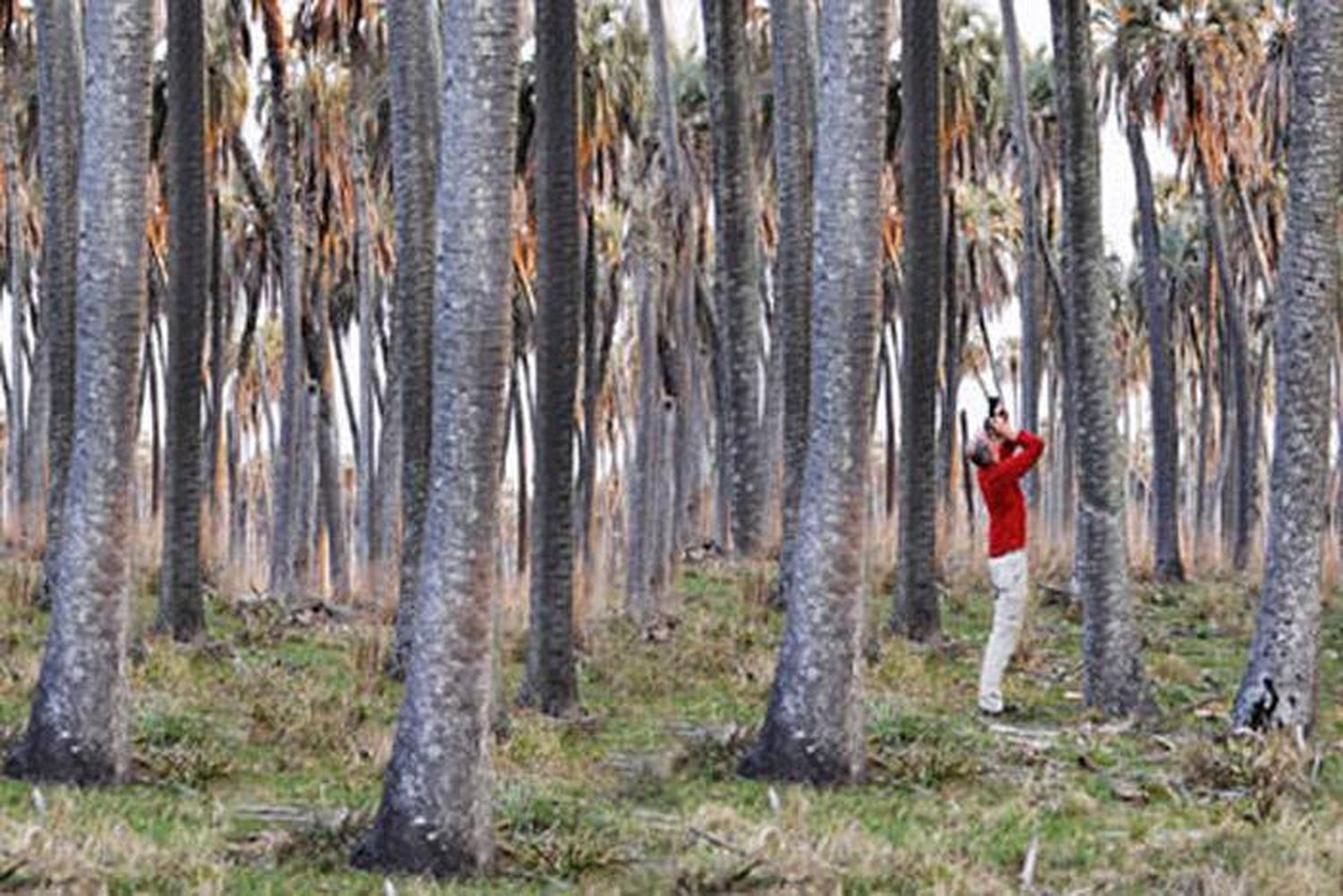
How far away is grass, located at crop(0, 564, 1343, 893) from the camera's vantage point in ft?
30.1

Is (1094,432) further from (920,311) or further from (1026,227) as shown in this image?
(1026,227)

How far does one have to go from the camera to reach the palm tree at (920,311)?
56.3 feet

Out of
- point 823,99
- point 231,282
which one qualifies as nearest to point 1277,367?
point 823,99

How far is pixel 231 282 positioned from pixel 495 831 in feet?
102

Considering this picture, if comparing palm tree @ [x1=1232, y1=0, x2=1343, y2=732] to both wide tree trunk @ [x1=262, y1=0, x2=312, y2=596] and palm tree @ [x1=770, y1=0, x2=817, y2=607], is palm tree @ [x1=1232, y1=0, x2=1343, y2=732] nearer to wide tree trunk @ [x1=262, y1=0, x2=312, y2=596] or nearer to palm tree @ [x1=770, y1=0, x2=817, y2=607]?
palm tree @ [x1=770, y1=0, x2=817, y2=607]

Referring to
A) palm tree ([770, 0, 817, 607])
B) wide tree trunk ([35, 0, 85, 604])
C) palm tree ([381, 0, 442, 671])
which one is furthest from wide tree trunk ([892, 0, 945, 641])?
wide tree trunk ([35, 0, 85, 604])

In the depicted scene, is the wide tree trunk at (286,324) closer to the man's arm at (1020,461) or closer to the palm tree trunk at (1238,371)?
the man's arm at (1020,461)

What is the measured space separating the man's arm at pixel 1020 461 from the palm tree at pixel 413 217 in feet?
14.4

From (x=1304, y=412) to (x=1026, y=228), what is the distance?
14943 mm

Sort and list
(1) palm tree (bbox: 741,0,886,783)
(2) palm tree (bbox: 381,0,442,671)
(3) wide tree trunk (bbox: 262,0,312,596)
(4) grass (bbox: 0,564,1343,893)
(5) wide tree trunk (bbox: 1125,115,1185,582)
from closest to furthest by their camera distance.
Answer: (4) grass (bbox: 0,564,1343,893)
(1) palm tree (bbox: 741,0,886,783)
(2) palm tree (bbox: 381,0,442,671)
(3) wide tree trunk (bbox: 262,0,312,596)
(5) wide tree trunk (bbox: 1125,115,1185,582)

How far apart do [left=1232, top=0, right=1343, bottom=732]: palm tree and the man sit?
1.81m

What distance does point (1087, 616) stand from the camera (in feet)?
46.4

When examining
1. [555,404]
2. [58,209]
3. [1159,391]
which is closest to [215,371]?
[58,209]

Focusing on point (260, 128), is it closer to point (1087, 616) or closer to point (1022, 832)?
point (1087, 616)
